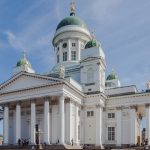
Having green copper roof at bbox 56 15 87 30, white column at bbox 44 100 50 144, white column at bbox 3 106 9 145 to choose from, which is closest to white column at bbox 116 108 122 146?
white column at bbox 44 100 50 144

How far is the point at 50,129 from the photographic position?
44.8 meters

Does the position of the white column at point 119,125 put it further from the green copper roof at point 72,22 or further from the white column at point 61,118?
the green copper roof at point 72,22

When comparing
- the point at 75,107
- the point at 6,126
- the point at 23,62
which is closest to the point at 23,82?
the point at 6,126

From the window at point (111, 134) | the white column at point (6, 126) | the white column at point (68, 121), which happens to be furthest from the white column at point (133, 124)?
the white column at point (6, 126)

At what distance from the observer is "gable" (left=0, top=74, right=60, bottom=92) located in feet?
147

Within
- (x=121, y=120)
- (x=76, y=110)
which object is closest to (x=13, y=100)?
(x=76, y=110)

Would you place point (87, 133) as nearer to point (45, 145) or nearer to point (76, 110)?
point (76, 110)

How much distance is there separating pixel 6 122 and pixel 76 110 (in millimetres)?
11527

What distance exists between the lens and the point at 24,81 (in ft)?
154

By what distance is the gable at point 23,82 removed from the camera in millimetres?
44713

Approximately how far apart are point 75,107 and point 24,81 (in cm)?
919

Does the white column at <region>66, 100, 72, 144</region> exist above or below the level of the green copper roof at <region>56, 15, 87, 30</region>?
below

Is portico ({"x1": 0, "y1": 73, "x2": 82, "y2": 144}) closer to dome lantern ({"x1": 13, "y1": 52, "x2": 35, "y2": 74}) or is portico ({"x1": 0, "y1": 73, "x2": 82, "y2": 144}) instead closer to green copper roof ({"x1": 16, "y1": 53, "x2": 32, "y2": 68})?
dome lantern ({"x1": 13, "y1": 52, "x2": 35, "y2": 74})

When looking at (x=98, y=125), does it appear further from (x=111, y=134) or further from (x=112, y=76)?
(x=112, y=76)
